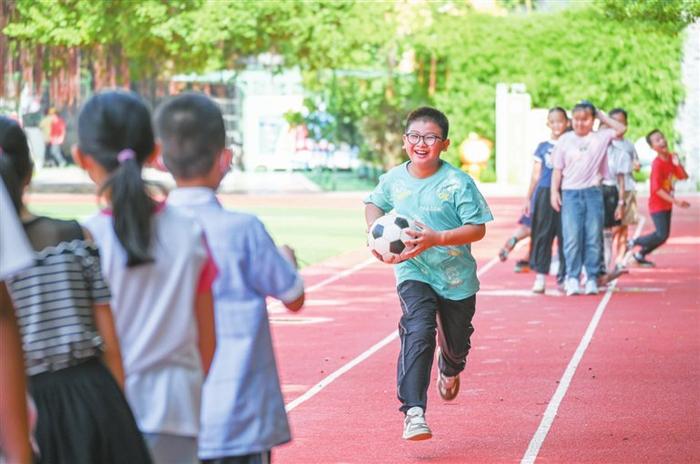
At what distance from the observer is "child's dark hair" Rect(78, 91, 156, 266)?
425 cm

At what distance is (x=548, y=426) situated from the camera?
902 centimetres

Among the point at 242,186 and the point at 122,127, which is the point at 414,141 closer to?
the point at 122,127

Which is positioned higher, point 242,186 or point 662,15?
point 662,15

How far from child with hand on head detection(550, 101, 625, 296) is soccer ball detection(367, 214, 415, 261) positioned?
24.8 feet

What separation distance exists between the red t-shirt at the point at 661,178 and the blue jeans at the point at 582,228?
3.57m

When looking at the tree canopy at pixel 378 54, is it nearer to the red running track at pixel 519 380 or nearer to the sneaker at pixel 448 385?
the red running track at pixel 519 380

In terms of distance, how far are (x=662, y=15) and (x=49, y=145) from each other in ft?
131

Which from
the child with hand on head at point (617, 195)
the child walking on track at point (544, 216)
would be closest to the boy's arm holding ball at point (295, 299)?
the child walking on track at point (544, 216)

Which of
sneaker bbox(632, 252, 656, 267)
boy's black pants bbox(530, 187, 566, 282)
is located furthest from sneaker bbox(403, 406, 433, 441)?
sneaker bbox(632, 252, 656, 267)

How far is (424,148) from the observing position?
27.6 ft

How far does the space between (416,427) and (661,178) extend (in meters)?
12.3

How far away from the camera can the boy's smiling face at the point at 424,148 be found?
8414mm

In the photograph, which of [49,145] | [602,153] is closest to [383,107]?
[49,145]

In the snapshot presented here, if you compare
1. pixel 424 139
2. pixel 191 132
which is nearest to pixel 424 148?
pixel 424 139
